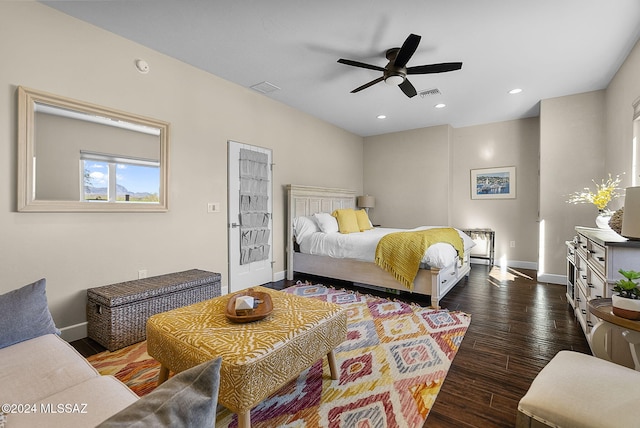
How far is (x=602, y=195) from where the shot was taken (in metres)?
3.09

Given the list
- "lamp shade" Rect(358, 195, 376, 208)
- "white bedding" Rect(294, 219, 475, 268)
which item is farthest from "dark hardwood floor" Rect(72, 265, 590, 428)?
"lamp shade" Rect(358, 195, 376, 208)

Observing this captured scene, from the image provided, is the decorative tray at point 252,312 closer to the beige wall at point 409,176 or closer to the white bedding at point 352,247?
the white bedding at point 352,247

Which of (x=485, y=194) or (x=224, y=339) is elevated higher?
(x=485, y=194)

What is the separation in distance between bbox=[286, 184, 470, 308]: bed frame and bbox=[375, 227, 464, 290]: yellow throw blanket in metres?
0.12

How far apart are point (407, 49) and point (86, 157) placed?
2.96 meters

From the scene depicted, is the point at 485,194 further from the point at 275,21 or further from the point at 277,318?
the point at 277,318

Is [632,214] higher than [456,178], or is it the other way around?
[456,178]

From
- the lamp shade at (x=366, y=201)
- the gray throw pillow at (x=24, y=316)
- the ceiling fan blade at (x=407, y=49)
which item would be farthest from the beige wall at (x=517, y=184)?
the gray throw pillow at (x=24, y=316)

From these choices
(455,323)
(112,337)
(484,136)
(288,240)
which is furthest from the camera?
(484,136)

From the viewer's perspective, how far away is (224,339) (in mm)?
1452

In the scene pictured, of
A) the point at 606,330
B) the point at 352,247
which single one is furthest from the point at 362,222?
the point at 606,330

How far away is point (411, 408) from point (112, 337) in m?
2.26

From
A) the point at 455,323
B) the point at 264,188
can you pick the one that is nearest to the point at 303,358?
the point at 455,323

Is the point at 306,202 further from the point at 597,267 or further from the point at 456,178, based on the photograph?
the point at 597,267
